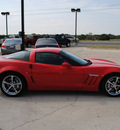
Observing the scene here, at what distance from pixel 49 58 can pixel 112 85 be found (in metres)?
1.82

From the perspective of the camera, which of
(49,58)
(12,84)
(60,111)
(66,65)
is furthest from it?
(49,58)

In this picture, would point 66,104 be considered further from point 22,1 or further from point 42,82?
point 22,1

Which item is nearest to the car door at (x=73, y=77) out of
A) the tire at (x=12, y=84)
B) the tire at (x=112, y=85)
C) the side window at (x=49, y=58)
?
the side window at (x=49, y=58)

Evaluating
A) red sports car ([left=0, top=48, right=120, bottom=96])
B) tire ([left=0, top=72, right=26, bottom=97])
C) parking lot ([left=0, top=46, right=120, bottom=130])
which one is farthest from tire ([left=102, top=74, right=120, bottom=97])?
tire ([left=0, top=72, right=26, bottom=97])

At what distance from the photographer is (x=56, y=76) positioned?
14.9 ft

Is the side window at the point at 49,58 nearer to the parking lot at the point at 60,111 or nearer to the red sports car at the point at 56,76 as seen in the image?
the red sports car at the point at 56,76

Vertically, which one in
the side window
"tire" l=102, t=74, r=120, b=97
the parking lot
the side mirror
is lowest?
the parking lot

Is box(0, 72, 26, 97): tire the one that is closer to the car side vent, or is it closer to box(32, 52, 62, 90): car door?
box(32, 52, 62, 90): car door

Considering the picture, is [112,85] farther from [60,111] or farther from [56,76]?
[60,111]

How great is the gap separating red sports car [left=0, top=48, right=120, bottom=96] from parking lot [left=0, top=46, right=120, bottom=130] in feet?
0.86

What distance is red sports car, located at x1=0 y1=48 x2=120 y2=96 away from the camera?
455cm

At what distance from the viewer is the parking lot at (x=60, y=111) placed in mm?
3182

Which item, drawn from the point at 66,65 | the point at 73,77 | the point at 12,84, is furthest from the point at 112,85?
the point at 12,84

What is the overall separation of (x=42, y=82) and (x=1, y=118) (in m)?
1.45
